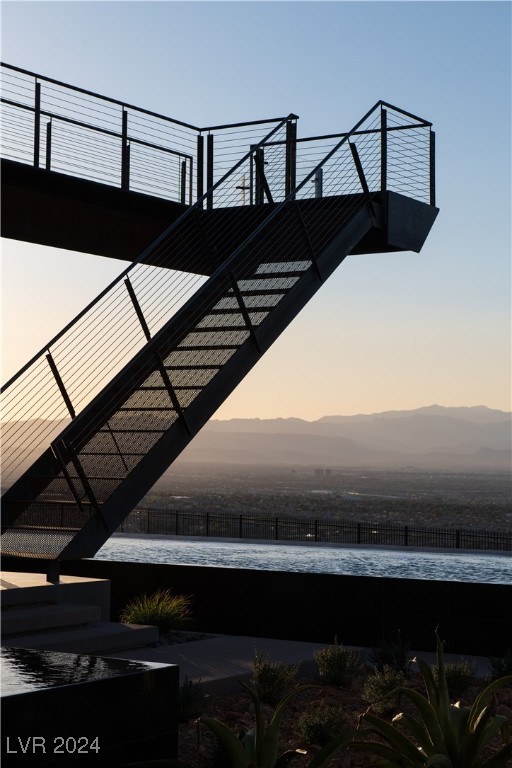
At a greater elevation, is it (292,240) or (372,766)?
(292,240)

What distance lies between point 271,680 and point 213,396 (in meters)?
4.68

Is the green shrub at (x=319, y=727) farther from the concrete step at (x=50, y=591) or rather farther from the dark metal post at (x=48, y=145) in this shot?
the dark metal post at (x=48, y=145)

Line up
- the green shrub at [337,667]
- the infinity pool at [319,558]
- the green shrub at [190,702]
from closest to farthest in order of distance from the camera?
the green shrub at [190,702], the green shrub at [337,667], the infinity pool at [319,558]

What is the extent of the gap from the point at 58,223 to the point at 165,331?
3148 millimetres

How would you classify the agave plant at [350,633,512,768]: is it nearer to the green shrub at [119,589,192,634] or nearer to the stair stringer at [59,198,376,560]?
the stair stringer at [59,198,376,560]

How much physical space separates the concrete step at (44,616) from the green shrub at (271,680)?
2524mm

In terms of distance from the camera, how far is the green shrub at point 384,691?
31.5 ft

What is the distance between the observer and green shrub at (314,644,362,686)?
35.9 ft

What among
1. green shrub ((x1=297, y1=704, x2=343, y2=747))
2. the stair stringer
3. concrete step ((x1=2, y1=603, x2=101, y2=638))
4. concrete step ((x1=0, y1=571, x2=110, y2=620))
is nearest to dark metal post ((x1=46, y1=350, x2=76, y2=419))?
the stair stringer

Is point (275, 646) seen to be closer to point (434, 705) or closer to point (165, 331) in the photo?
point (165, 331)

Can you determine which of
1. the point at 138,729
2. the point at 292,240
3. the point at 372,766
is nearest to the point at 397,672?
the point at 372,766

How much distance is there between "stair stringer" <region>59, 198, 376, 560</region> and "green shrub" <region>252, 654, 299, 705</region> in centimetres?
288

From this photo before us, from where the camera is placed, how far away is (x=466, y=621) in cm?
1330

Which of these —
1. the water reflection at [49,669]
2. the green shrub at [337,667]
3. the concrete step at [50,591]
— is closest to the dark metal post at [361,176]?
the concrete step at [50,591]
